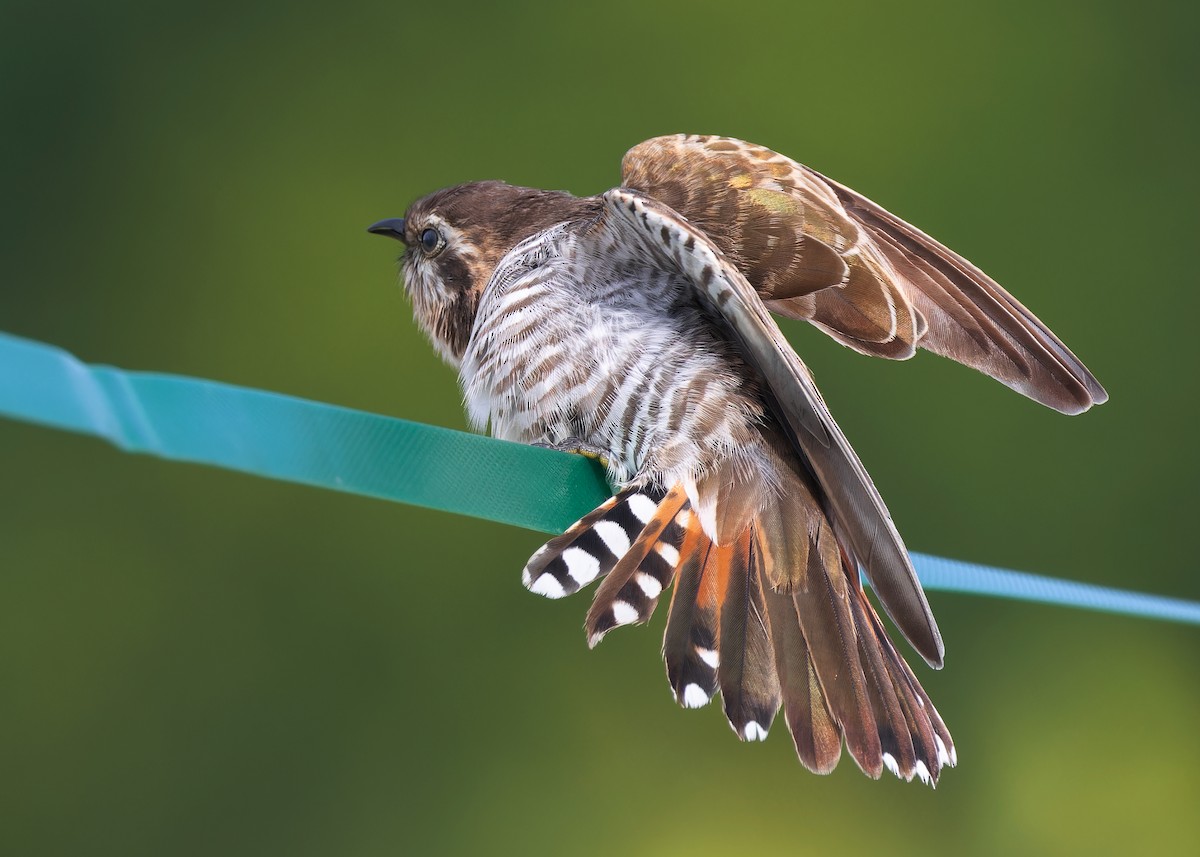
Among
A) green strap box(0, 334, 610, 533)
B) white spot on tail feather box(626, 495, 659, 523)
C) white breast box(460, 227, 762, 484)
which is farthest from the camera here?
white breast box(460, 227, 762, 484)

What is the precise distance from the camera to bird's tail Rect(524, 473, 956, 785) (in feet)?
6.07

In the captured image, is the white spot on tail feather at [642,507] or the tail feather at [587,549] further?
the white spot on tail feather at [642,507]

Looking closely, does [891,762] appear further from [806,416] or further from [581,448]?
[581,448]

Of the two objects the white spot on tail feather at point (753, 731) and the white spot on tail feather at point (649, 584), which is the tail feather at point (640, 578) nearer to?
the white spot on tail feather at point (649, 584)

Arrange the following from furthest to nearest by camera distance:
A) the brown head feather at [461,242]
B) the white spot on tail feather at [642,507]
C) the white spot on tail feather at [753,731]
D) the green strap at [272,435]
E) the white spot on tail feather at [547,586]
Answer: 1. the brown head feather at [461,242]
2. the white spot on tail feather at [642,507]
3. the white spot on tail feather at [753,731]
4. the white spot on tail feather at [547,586]
5. the green strap at [272,435]

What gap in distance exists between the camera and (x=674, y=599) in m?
1.92

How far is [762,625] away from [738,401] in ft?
1.25

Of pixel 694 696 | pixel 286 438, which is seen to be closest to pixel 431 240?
pixel 694 696

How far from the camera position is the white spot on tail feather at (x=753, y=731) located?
1.86 meters

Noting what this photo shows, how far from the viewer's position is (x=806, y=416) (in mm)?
1875

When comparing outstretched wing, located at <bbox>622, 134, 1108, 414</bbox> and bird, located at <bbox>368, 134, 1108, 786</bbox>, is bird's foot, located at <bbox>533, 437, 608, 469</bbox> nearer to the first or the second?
bird, located at <bbox>368, 134, 1108, 786</bbox>

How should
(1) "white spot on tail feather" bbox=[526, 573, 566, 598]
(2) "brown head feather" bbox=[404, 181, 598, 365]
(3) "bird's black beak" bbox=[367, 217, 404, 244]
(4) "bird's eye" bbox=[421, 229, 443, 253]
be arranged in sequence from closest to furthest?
(1) "white spot on tail feather" bbox=[526, 573, 566, 598] < (2) "brown head feather" bbox=[404, 181, 598, 365] < (4) "bird's eye" bbox=[421, 229, 443, 253] < (3) "bird's black beak" bbox=[367, 217, 404, 244]

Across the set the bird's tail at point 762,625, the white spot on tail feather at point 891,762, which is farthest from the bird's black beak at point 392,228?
the white spot on tail feather at point 891,762

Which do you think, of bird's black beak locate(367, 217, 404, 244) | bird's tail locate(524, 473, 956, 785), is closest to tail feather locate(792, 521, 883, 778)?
bird's tail locate(524, 473, 956, 785)
